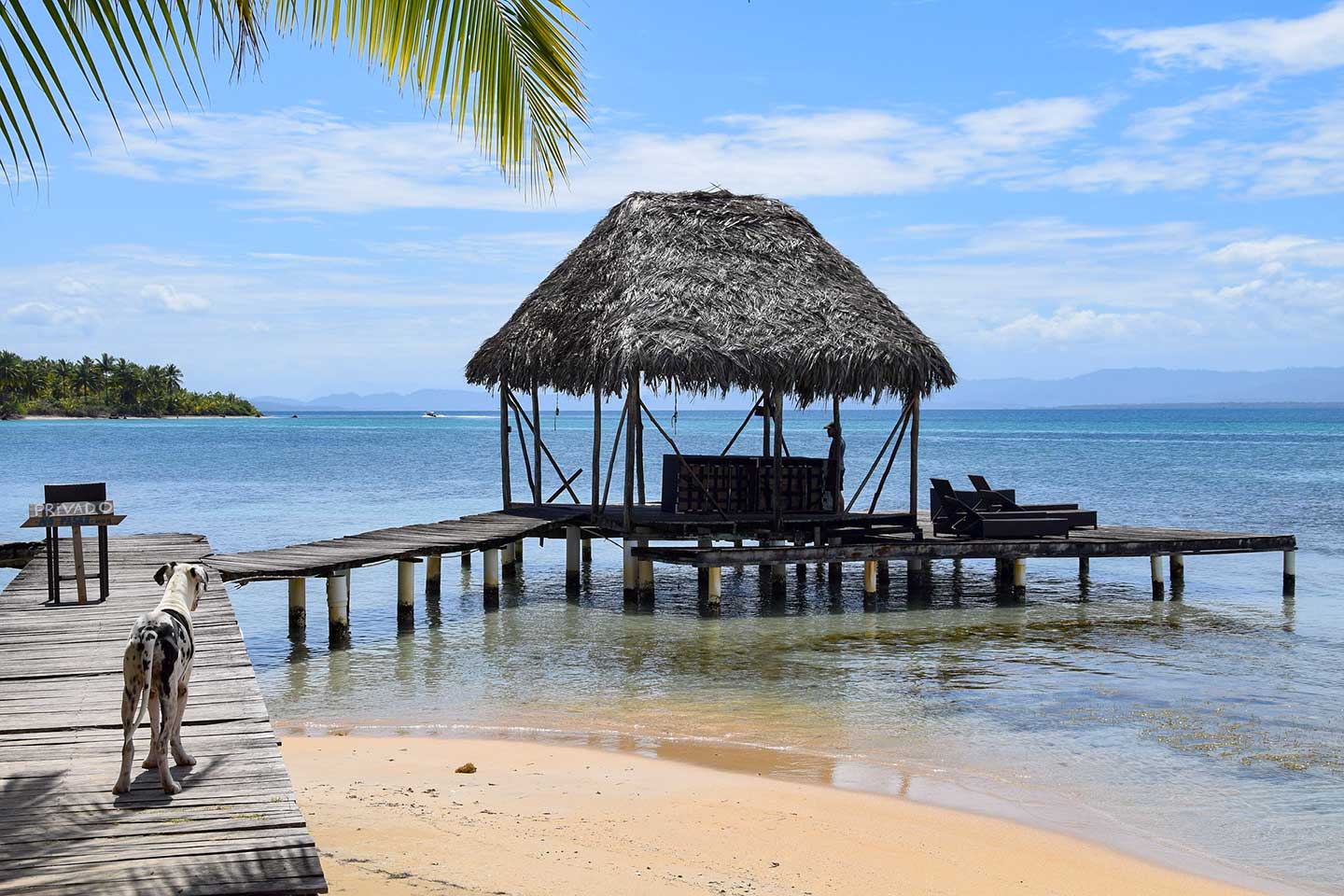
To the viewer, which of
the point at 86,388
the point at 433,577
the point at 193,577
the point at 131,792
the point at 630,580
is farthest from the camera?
the point at 86,388

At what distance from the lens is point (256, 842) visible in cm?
413

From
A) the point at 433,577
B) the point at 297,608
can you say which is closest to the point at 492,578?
the point at 433,577

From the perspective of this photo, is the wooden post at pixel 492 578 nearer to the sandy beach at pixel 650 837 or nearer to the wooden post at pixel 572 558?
the wooden post at pixel 572 558

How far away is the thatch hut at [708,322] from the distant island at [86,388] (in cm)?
9751

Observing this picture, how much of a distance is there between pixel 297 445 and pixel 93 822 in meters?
74.3

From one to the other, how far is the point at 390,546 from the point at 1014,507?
8.16 meters

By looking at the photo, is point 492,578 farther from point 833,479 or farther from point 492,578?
point 833,479

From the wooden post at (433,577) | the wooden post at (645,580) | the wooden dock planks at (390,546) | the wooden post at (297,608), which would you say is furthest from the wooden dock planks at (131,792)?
the wooden post at (433,577)

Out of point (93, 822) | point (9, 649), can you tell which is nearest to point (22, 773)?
point (93, 822)

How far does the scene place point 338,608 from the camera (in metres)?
12.8

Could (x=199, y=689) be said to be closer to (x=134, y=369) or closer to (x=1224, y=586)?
(x=1224, y=586)

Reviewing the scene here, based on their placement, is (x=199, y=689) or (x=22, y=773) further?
(x=199, y=689)

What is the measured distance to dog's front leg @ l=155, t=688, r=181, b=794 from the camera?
4574 mm

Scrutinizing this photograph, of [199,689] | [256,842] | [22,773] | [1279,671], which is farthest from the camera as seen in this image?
[1279,671]
